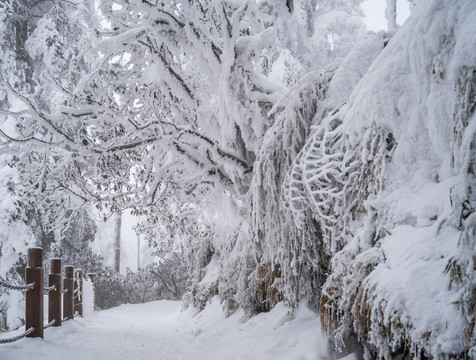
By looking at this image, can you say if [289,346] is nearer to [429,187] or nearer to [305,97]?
[429,187]

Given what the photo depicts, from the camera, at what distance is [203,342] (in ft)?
16.0

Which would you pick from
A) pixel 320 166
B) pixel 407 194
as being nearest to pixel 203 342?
pixel 320 166

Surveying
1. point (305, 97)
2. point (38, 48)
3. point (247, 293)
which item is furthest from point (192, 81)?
point (38, 48)

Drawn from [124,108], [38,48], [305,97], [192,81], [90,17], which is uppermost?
[90,17]

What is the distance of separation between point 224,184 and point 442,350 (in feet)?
13.8

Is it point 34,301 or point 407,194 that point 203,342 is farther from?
point 407,194

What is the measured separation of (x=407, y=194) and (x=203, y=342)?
3806 mm

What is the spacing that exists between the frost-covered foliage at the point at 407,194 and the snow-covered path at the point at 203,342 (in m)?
0.81

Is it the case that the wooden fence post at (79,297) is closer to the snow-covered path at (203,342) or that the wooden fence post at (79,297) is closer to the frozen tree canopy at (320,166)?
the snow-covered path at (203,342)

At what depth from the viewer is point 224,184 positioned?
550 centimetres

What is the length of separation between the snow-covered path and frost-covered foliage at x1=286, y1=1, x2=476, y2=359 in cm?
81

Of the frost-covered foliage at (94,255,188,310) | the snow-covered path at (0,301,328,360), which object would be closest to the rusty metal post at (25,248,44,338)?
the snow-covered path at (0,301,328,360)

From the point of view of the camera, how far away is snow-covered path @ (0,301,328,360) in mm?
3174

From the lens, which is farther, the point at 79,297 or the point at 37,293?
the point at 79,297
